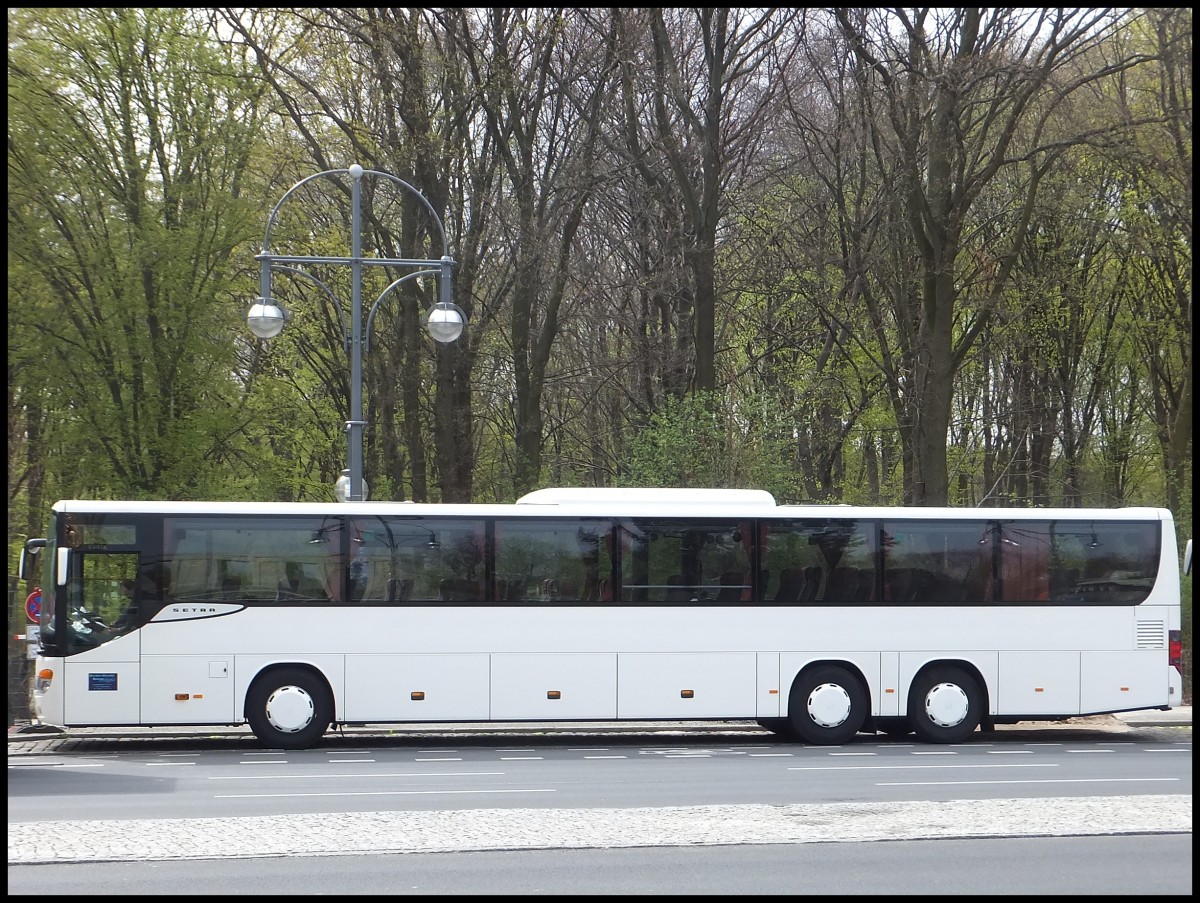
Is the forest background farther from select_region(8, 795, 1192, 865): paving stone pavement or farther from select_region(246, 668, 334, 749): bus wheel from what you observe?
select_region(8, 795, 1192, 865): paving stone pavement

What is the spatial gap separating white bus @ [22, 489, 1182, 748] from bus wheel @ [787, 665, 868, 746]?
0.03 m

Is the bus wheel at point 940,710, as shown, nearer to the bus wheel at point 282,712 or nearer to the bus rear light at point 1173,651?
the bus rear light at point 1173,651

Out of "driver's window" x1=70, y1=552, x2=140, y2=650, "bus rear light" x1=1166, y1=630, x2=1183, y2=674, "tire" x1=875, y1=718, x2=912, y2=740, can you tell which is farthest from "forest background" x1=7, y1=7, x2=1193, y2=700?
"driver's window" x1=70, y1=552, x2=140, y2=650

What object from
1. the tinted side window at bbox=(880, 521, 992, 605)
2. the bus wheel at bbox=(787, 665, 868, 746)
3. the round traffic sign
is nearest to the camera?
the round traffic sign

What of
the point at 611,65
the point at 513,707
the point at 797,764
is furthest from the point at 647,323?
the point at 797,764

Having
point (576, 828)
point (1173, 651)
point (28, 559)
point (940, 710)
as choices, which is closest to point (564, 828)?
point (576, 828)

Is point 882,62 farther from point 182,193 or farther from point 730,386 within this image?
point 182,193

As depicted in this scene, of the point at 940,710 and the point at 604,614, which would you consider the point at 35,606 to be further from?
the point at 940,710

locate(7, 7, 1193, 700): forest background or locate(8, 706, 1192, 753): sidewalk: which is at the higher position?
locate(7, 7, 1193, 700): forest background

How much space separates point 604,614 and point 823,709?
2.99 metres

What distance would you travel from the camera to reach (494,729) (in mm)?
21484

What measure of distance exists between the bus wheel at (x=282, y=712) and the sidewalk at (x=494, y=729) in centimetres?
188

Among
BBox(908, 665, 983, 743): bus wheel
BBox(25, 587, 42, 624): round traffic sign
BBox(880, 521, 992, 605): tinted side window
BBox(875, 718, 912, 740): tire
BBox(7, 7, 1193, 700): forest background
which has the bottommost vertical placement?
BBox(875, 718, 912, 740): tire

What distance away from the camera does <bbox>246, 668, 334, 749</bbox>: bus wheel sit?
58.9 feet
